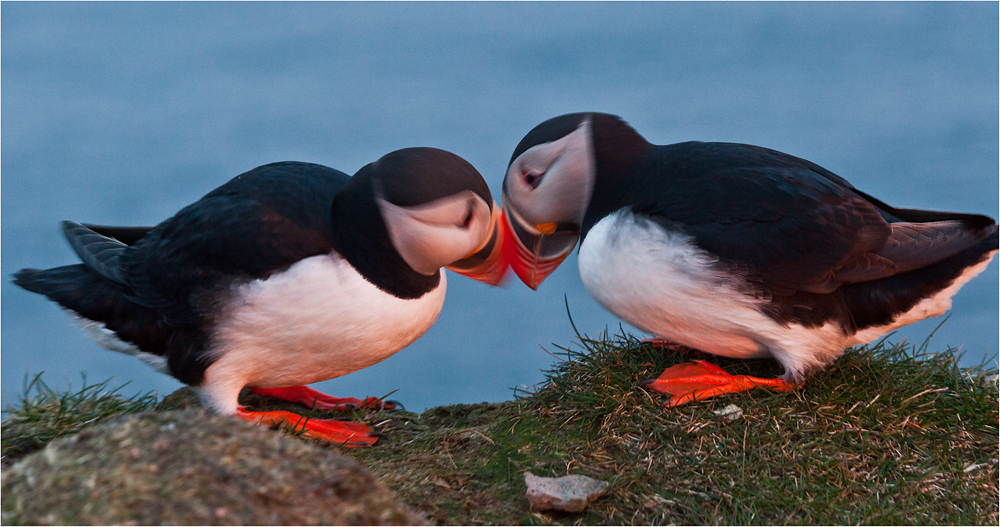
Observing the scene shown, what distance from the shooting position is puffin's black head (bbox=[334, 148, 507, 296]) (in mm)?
3916

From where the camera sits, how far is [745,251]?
3896mm

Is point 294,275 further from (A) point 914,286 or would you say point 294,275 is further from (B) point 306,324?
(A) point 914,286

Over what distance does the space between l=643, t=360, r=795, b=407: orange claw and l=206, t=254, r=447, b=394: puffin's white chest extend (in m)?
1.31

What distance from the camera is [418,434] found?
450 centimetres

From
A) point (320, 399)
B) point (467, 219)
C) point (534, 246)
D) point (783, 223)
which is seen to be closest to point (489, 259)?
point (534, 246)

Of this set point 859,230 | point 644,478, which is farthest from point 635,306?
point 859,230

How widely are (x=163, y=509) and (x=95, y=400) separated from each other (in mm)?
2716

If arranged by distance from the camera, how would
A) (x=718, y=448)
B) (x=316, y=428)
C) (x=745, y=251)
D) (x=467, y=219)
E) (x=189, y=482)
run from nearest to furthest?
(x=189, y=482)
(x=718, y=448)
(x=745, y=251)
(x=467, y=219)
(x=316, y=428)

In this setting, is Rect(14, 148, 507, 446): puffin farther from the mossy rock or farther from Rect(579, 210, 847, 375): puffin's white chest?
the mossy rock

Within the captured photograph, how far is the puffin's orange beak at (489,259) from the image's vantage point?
14.2ft

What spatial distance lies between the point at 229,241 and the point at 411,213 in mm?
915

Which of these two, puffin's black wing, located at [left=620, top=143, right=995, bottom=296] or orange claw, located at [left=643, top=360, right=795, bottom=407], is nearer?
puffin's black wing, located at [left=620, top=143, right=995, bottom=296]

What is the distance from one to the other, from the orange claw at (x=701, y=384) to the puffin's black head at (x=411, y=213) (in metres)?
1.18

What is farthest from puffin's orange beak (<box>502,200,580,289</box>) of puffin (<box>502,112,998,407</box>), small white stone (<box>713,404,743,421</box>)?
small white stone (<box>713,404,743,421</box>)
